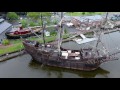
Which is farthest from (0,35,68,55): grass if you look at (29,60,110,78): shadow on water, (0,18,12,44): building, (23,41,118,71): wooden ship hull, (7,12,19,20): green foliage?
(7,12,19,20): green foliage

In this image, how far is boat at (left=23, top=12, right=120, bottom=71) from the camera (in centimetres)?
1477

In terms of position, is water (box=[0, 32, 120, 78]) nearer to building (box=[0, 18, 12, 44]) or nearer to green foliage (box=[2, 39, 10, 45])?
green foliage (box=[2, 39, 10, 45])

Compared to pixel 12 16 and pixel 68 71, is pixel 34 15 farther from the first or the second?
pixel 68 71

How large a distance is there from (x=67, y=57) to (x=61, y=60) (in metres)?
0.50

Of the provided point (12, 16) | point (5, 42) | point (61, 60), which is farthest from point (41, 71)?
point (12, 16)

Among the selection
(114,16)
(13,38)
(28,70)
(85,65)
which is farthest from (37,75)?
(114,16)

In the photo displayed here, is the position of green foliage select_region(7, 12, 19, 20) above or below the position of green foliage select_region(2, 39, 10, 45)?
above

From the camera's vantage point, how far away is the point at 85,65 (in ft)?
48.6

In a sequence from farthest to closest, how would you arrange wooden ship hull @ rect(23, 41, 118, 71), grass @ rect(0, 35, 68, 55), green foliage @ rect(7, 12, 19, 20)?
1. green foliage @ rect(7, 12, 19, 20)
2. grass @ rect(0, 35, 68, 55)
3. wooden ship hull @ rect(23, 41, 118, 71)

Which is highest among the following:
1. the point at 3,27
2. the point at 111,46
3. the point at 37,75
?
the point at 3,27

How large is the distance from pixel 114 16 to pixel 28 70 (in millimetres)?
14144

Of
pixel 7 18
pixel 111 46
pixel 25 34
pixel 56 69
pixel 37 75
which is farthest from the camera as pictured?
pixel 7 18

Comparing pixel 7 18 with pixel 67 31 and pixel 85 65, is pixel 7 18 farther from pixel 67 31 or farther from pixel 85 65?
pixel 85 65

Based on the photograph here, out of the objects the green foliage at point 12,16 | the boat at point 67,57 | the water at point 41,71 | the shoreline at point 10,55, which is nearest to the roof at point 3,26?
the green foliage at point 12,16
